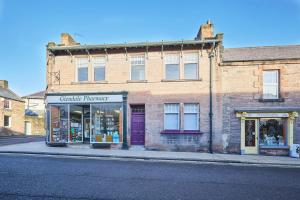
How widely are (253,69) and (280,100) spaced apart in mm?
2677

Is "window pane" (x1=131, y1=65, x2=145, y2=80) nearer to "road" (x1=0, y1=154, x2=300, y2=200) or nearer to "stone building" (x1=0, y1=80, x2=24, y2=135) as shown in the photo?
"road" (x1=0, y1=154, x2=300, y2=200)

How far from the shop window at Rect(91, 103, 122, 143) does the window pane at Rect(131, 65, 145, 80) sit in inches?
93.9

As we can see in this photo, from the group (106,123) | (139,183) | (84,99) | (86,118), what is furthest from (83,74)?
(139,183)

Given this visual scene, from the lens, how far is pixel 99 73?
14875 mm

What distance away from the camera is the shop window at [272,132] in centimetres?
1301

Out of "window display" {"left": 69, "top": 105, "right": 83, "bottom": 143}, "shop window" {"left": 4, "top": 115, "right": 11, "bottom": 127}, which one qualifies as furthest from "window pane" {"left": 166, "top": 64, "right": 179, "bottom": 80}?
"shop window" {"left": 4, "top": 115, "right": 11, "bottom": 127}

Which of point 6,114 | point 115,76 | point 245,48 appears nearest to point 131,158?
point 115,76

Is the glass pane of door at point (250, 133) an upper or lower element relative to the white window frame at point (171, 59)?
lower

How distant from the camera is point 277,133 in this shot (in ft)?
43.0

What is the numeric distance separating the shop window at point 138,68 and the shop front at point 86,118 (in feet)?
5.47

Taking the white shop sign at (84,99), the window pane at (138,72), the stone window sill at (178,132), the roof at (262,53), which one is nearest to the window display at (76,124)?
the white shop sign at (84,99)

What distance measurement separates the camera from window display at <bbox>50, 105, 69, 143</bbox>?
1498 centimetres

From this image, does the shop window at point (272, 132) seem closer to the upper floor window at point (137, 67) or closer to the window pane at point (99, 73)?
the upper floor window at point (137, 67)

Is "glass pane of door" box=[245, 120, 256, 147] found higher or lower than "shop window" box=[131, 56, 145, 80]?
lower
